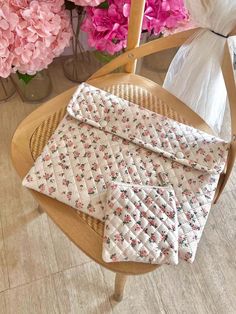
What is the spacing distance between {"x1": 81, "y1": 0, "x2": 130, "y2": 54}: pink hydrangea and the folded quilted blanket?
27 centimetres

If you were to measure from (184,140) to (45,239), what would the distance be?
0.59 metres

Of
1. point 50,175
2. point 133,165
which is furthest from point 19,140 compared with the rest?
point 133,165

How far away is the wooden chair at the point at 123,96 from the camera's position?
2.37 feet

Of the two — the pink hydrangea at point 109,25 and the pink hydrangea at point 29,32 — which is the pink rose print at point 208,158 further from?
the pink hydrangea at point 29,32

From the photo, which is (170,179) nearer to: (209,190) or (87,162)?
(209,190)

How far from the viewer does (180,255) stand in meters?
0.71

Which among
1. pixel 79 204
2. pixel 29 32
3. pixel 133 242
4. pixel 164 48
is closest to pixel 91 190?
pixel 79 204

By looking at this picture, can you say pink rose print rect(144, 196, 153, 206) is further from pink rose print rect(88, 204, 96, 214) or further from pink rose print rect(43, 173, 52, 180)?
pink rose print rect(43, 173, 52, 180)

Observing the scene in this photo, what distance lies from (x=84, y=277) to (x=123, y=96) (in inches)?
22.3

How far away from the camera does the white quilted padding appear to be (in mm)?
684

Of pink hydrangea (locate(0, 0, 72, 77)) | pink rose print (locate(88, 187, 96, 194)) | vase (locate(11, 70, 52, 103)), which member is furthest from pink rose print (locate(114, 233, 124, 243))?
vase (locate(11, 70, 52, 103))

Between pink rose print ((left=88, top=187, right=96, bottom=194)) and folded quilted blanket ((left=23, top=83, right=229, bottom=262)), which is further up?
folded quilted blanket ((left=23, top=83, right=229, bottom=262))

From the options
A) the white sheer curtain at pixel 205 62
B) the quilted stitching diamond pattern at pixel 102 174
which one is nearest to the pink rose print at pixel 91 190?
the quilted stitching diamond pattern at pixel 102 174

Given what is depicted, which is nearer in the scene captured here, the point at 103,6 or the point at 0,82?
the point at 103,6
